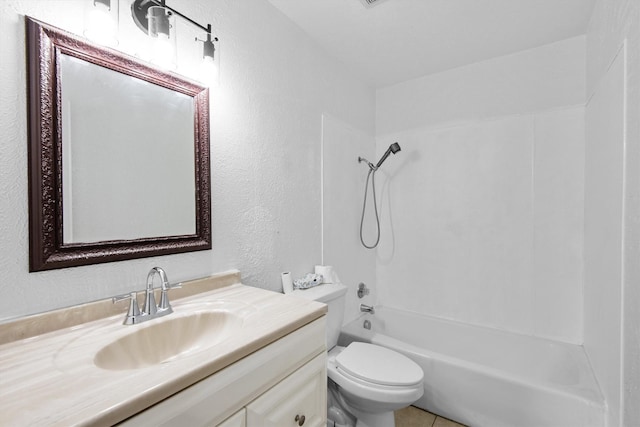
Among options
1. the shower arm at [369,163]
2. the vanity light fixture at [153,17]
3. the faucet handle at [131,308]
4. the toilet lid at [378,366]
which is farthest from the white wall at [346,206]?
the faucet handle at [131,308]

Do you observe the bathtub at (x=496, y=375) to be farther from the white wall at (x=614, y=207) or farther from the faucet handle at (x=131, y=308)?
the faucet handle at (x=131, y=308)

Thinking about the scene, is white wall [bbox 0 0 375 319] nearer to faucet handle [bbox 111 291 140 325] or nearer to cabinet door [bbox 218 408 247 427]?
faucet handle [bbox 111 291 140 325]

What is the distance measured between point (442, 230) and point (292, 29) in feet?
6.05

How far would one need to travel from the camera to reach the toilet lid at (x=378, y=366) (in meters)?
1.42

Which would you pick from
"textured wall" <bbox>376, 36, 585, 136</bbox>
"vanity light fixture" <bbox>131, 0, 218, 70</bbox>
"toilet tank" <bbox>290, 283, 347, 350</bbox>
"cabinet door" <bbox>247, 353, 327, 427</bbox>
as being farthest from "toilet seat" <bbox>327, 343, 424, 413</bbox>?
"textured wall" <bbox>376, 36, 585, 136</bbox>

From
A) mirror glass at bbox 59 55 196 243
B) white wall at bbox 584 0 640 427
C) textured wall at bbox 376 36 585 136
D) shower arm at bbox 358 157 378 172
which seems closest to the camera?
mirror glass at bbox 59 55 196 243

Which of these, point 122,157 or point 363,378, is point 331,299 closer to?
point 363,378

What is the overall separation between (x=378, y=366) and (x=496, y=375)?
69 centimetres

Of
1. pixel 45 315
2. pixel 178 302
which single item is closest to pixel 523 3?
pixel 178 302

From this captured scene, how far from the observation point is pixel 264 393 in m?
0.84

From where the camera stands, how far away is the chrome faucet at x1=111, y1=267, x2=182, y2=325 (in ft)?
3.11

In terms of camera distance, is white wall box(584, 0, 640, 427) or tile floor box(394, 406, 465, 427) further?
tile floor box(394, 406, 465, 427)

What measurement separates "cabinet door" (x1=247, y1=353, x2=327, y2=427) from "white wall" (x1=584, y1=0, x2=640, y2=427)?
1.13m

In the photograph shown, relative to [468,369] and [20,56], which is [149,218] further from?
[468,369]
